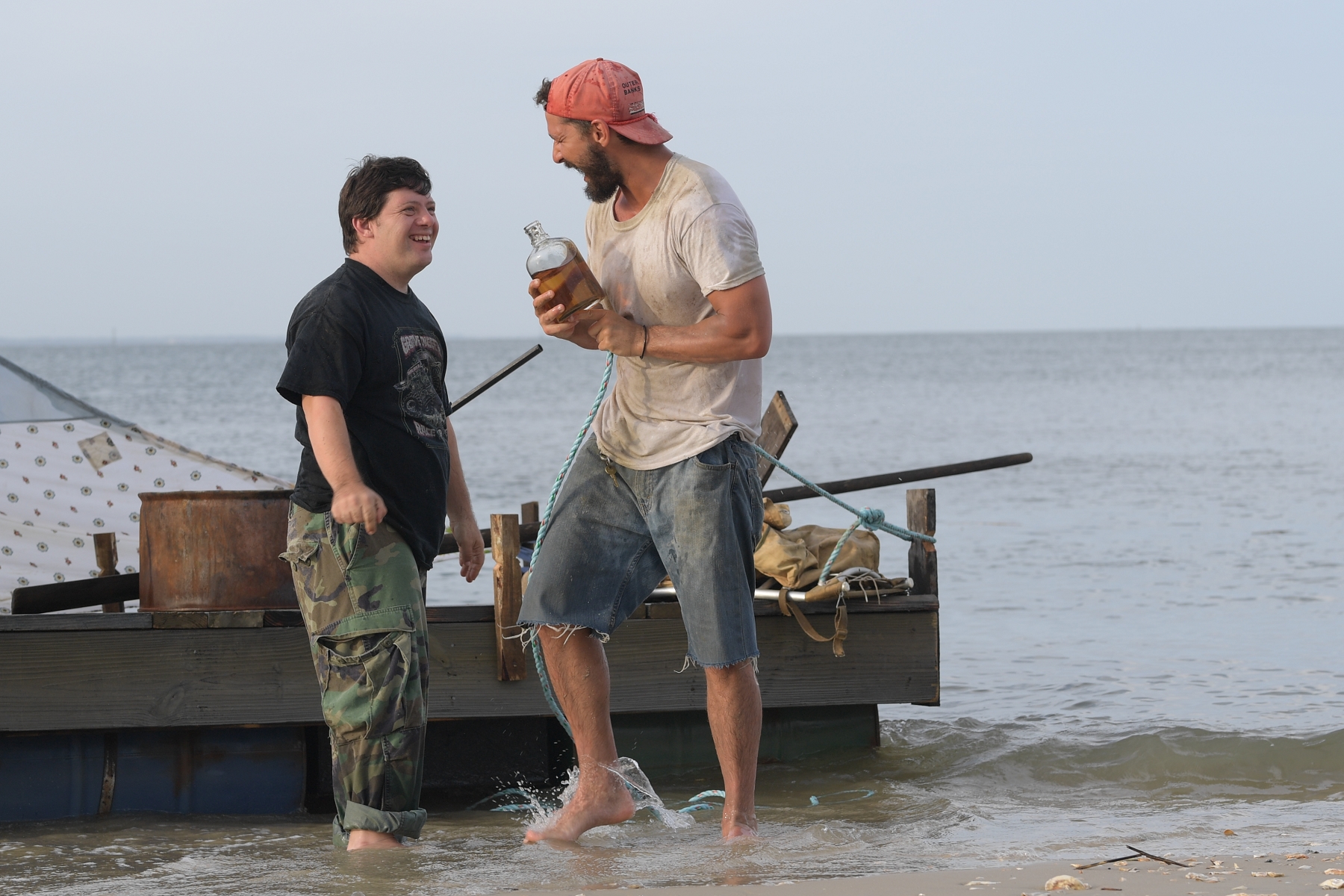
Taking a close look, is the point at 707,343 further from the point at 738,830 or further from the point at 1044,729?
the point at 1044,729

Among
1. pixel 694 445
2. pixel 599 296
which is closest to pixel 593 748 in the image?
pixel 694 445

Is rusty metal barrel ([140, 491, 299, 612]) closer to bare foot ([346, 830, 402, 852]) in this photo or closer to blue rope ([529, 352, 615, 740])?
blue rope ([529, 352, 615, 740])

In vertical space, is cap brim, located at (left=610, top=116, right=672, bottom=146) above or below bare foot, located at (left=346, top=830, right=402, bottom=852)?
above

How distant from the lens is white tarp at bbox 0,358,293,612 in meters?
6.84

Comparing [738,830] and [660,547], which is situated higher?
[660,547]

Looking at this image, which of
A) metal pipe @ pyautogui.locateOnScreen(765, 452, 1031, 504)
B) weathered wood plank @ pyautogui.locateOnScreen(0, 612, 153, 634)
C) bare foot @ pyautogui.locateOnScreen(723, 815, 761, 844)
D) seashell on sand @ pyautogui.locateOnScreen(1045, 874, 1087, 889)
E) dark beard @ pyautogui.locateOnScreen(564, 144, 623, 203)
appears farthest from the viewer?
metal pipe @ pyautogui.locateOnScreen(765, 452, 1031, 504)

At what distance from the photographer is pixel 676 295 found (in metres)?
3.81

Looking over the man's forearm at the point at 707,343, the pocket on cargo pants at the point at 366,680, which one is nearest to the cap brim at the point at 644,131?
the man's forearm at the point at 707,343

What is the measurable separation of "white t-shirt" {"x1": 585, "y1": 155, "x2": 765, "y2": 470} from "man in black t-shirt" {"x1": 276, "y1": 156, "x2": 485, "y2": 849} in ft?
1.74

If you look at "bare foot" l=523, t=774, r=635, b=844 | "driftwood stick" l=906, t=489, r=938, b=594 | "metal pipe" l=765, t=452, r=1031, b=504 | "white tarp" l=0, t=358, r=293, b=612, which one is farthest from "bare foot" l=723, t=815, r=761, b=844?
"white tarp" l=0, t=358, r=293, b=612

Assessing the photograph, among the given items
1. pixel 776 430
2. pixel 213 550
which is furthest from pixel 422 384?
pixel 776 430

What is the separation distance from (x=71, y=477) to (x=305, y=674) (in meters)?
3.50

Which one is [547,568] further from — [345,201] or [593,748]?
[345,201]

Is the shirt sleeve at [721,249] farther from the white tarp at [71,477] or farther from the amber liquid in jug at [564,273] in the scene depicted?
the white tarp at [71,477]
